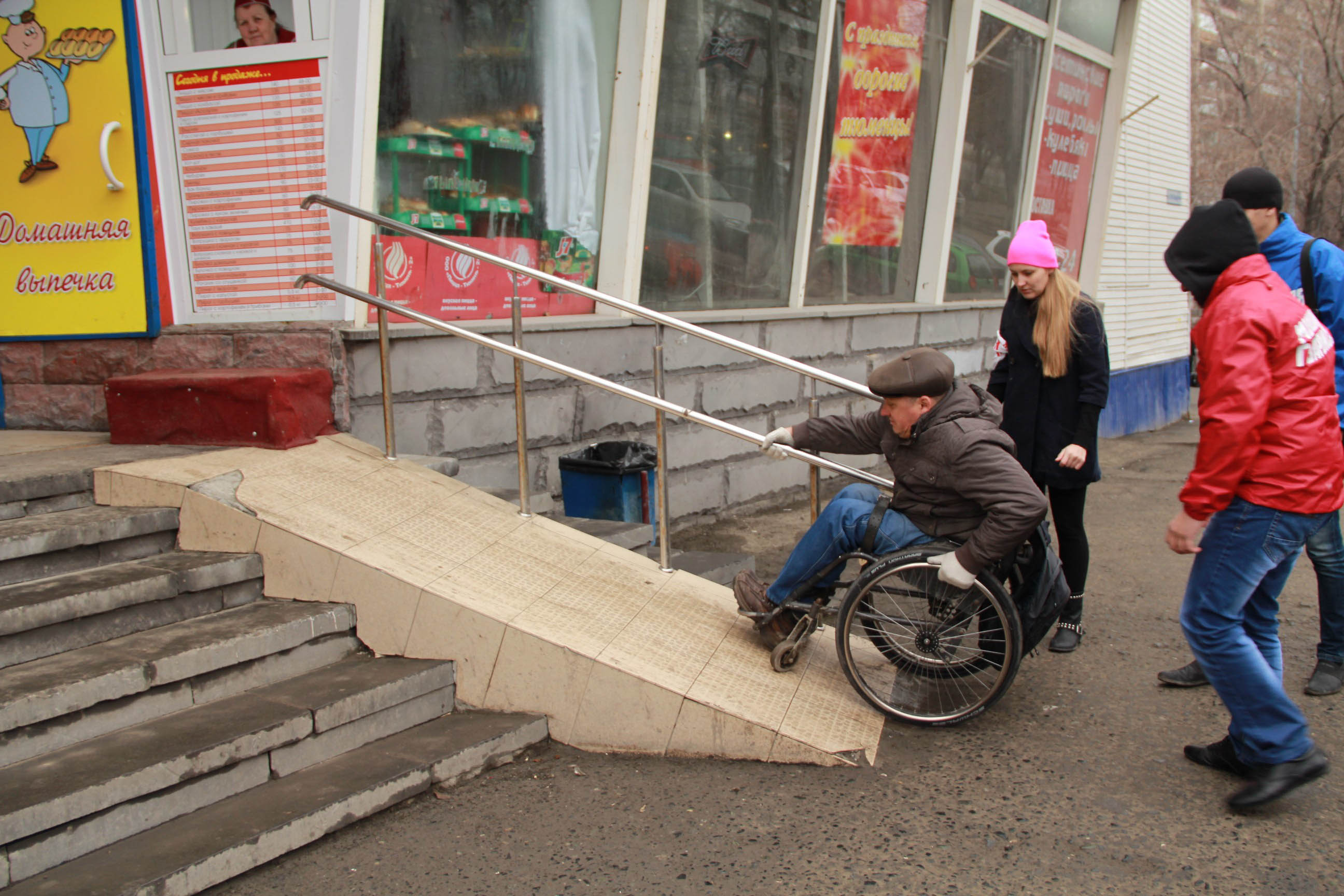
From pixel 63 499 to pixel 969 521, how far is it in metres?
3.17

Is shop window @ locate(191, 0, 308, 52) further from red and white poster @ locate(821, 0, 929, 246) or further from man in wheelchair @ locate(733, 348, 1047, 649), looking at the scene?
red and white poster @ locate(821, 0, 929, 246)

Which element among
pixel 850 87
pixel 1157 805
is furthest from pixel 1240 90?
pixel 1157 805

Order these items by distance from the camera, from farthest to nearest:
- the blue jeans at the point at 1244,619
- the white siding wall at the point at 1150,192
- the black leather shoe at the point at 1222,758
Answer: the white siding wall at the point at 1150,192 → the black leather shoe at the point at 1222,758 → the blue jeans at the point at 1244,619

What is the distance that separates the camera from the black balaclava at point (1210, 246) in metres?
3.11

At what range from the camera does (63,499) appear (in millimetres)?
3754

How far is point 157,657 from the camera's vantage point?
3.10 metres

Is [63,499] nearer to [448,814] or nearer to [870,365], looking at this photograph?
[448,814]

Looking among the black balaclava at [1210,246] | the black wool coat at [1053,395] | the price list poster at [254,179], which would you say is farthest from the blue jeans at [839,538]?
the price list poster at [254,179]

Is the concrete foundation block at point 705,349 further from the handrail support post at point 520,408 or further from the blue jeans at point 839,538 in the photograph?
the blue jeans at point 839,538

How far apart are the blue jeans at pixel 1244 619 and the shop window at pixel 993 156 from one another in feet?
20.8

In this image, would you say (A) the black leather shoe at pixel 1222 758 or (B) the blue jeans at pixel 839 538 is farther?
(B) the blue jeans at pixel 839 538

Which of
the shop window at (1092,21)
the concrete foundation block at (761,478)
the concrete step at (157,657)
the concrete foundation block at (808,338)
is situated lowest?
the concrete foundation block at (761,478)

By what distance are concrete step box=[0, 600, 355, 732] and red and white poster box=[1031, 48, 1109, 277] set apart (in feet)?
27.3

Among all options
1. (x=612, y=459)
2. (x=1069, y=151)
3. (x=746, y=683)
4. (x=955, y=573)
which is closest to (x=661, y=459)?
(x=746, y=683)
